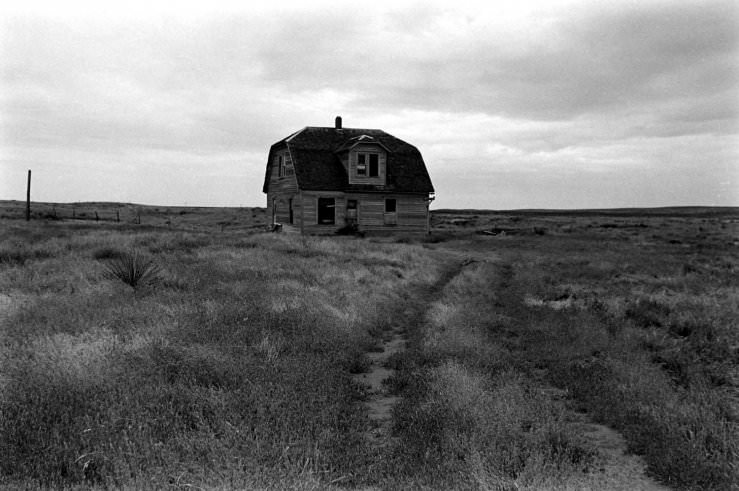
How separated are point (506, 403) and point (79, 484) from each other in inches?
175

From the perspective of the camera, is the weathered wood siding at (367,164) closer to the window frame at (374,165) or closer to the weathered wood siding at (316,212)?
the window frame at (374,165)

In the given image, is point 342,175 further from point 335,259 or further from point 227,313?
point 227,313

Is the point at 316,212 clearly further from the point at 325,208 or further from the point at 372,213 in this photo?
the point at 372,213

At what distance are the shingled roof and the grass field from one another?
20.4 meters

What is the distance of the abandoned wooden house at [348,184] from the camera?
3434cm

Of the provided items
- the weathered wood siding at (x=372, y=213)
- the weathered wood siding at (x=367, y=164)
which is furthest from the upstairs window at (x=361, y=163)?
the weathered wood siding at (x=372, y=213)

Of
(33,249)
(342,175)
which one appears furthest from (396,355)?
(342,175)

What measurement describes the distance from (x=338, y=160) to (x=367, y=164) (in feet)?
8.00

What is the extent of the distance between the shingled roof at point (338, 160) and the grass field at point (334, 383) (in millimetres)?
20382

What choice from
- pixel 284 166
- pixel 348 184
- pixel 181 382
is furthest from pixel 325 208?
pixel 181 382

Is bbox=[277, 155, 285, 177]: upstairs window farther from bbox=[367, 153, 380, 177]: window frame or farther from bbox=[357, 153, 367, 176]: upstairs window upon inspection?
bbox=[367, 153, 380, 177]: window frame

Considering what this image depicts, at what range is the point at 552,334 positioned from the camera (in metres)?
10.2

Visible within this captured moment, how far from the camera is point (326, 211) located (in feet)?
116

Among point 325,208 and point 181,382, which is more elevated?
point 325,208
